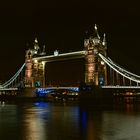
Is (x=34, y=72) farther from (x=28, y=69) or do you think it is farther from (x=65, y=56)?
(x=65, y=56)

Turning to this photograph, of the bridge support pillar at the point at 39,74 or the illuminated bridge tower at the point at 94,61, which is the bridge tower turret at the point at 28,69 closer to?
the bridge support pillar at the point at 39,74

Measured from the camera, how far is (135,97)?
82.3 meters

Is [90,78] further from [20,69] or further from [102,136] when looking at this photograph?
[102,136]

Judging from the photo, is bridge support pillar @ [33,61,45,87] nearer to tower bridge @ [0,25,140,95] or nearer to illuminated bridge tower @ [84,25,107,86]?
tower bridge @ [0,25,140,95]

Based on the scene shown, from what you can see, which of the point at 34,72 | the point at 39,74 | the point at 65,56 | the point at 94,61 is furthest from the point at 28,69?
the point at 94,61

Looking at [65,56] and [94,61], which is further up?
[65,56]

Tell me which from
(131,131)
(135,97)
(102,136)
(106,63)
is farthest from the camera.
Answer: (135,97)

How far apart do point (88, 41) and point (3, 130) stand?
54822 mm

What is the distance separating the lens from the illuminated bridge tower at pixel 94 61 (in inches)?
2804

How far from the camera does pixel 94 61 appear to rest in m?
72.8

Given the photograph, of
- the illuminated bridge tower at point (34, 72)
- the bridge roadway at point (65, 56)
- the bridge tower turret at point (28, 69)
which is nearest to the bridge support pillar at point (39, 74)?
the illuminated bridge tower at point (34, 72)

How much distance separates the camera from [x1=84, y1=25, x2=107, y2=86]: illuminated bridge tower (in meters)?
71.2

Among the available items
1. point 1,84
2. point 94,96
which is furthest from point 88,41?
point 1,84

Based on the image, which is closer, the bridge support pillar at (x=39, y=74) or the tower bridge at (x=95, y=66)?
the tower bridge at (x=95, y=66)
